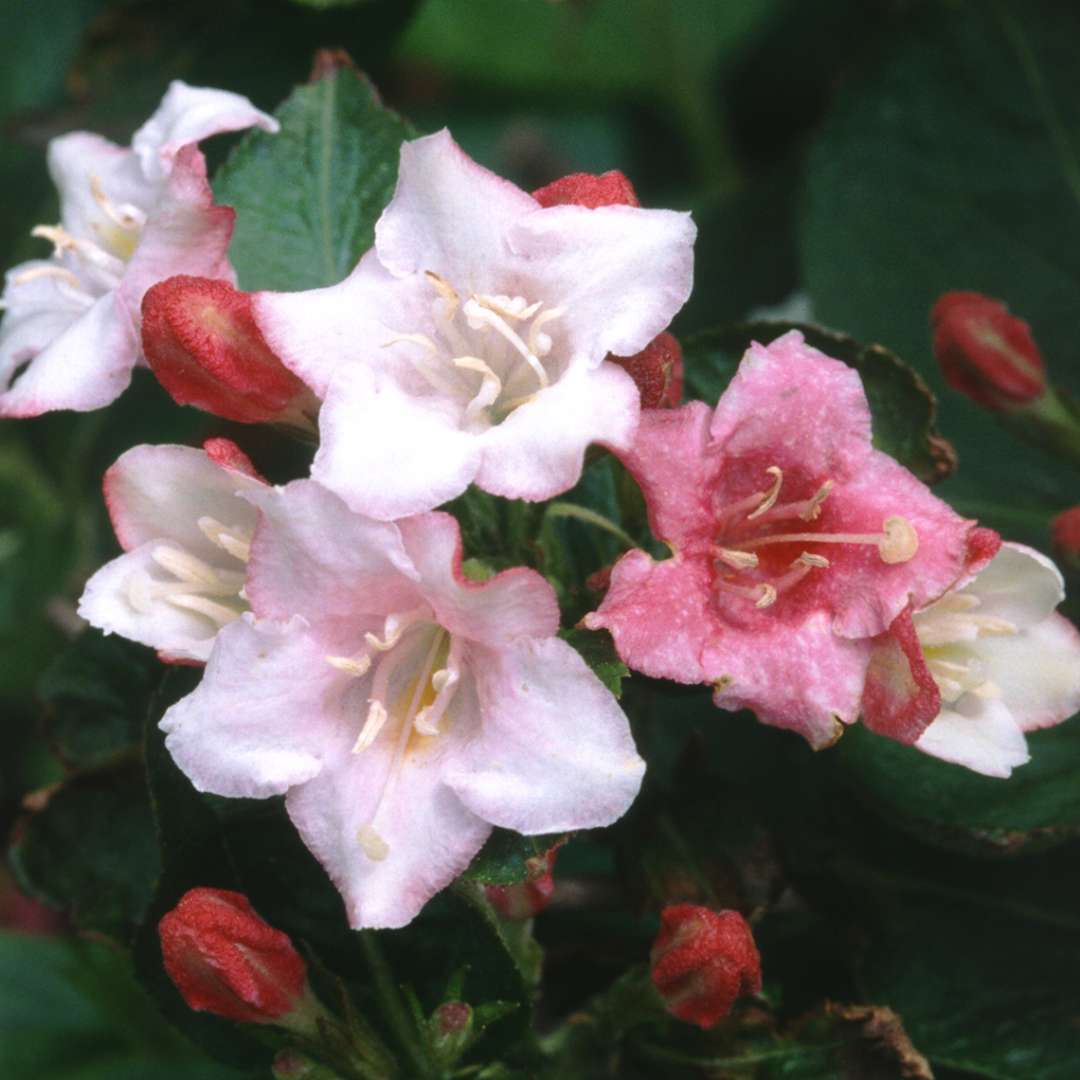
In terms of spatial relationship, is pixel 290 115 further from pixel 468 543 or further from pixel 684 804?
pixel 684 804

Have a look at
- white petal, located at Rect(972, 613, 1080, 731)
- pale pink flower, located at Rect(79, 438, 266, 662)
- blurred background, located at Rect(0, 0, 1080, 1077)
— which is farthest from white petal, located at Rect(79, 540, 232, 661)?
white petal, located at Rect(972, 613, 1080, 731)

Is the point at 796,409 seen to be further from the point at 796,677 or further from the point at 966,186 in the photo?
the point at 966,186

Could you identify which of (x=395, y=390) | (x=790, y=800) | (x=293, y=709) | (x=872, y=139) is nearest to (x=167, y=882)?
(x=293, y=709)

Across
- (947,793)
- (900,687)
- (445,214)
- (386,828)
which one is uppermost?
(445,214)

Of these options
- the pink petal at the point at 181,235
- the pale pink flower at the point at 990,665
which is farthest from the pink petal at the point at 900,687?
the pink petal at the point at 181,235

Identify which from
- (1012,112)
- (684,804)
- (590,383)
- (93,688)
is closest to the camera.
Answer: (590,383)

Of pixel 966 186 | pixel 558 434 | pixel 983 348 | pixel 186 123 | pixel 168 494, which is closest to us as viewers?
pixel 558 434

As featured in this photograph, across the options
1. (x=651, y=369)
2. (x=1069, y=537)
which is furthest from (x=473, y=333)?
(x=1069, y=537)
